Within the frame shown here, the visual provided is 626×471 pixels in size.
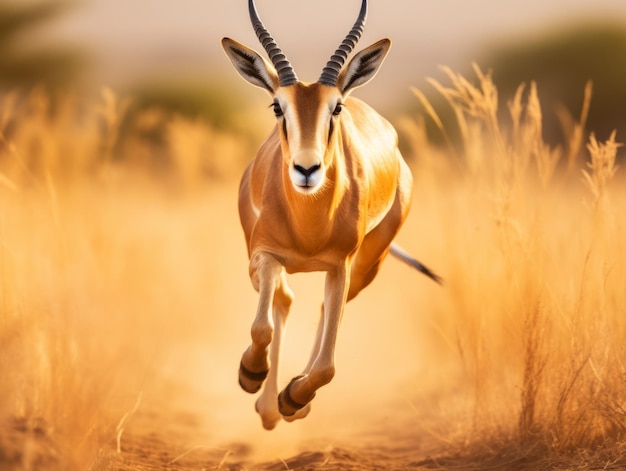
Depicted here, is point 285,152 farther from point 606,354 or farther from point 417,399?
point 417,399

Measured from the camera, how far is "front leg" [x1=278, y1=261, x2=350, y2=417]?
Result: 6.89 meters

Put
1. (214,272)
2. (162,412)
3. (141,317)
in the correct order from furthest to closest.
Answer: (214,272) → (141,317) → (162,412)

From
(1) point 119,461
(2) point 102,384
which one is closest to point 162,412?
(1) point 119,461

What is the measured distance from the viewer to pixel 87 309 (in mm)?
7191

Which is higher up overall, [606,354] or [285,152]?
[285,152]

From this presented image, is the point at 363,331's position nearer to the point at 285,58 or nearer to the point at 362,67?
the point at 362,67

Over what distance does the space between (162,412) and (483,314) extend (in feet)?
12.7

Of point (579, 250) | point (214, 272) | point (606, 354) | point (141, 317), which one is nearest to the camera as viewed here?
point (606, 354)

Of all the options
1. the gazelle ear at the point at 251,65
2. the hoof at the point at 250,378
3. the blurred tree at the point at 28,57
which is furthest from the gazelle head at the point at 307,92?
the blurred tree at the point at 28,57

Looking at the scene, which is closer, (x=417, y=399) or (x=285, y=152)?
(x=285, y=152)

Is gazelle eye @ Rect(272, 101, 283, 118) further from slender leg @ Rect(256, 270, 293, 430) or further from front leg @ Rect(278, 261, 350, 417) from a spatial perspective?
slender leg @ Rect(256, 270, 293, 430)

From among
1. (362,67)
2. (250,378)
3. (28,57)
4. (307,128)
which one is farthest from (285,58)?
(28,57)

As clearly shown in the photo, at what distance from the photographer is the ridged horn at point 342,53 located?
6855 millimetres

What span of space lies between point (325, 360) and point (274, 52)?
1.99m
